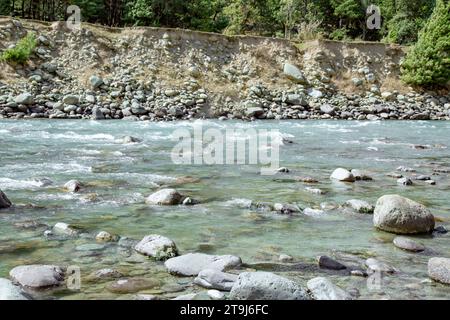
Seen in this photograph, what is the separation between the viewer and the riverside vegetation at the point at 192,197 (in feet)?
17.0

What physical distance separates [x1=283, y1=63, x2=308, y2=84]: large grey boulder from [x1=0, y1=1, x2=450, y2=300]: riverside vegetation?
Result: 276cm

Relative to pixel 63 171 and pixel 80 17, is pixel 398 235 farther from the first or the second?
pixel 80 17

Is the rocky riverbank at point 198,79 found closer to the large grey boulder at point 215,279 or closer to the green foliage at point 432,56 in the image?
the green foliage at point 432,56

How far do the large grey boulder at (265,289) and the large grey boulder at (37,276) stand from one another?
5.74ft

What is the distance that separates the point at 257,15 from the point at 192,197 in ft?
125

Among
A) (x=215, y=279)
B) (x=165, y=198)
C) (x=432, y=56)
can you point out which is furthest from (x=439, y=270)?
(x=432, y=56)

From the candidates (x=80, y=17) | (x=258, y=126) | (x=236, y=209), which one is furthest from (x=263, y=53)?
(x=236, y=209)

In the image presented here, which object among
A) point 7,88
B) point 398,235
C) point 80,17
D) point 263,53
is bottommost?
point 398,235

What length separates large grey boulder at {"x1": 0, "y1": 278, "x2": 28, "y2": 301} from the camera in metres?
4.26

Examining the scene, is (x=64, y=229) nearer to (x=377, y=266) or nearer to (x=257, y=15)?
(x=377, y=266)

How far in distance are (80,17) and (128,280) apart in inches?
1385

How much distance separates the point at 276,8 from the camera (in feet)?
160

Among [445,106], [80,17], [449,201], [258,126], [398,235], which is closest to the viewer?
[398,235]

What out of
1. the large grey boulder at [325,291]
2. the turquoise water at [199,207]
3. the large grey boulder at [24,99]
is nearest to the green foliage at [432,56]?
the turquoise water at [199,207]
